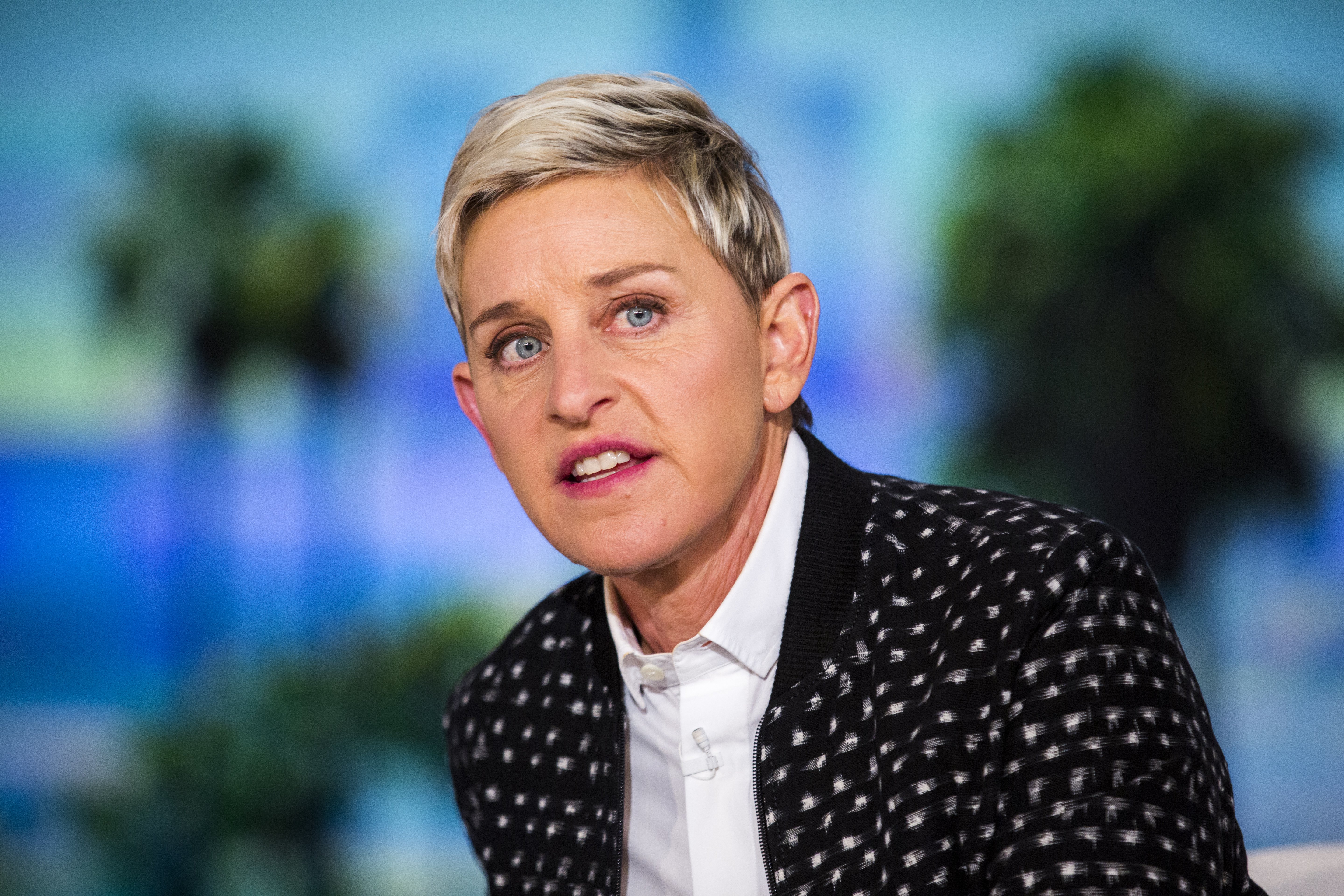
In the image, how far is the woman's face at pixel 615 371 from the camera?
4.61 ft

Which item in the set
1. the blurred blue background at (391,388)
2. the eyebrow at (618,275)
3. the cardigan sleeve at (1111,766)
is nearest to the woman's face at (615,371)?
the eyebrow at (618,275)

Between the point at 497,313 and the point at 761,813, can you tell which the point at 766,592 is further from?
the point at 497,313

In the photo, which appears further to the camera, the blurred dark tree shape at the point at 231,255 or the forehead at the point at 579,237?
the blurred dark tree shape at the point at 231,255

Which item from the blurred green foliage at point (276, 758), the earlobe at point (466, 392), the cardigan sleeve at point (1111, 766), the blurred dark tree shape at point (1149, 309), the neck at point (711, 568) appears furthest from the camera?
the blurred dark tree shape at point (1149, 309)

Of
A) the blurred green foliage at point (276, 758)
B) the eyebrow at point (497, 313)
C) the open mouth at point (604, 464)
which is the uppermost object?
the eyebrow at point (497, 313)

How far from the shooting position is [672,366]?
1416mm

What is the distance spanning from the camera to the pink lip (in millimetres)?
1394

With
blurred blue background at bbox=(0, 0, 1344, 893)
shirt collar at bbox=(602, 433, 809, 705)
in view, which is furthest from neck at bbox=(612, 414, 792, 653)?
blurred blue background at bbox=(0, 0, 1344, 893)

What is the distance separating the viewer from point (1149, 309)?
16.0ft

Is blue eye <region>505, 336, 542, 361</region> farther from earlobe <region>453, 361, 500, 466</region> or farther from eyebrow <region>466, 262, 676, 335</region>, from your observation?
earlobe <region>453, 361, 500, 466</region>

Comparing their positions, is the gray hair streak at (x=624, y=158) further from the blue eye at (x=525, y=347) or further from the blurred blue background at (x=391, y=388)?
the blurred blue background at (x=391, y=388)

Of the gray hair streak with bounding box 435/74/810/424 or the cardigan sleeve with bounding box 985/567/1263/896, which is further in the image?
the gray hair streak with bounding box 435/74/810/424

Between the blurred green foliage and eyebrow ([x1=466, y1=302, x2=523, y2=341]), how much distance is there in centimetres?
326

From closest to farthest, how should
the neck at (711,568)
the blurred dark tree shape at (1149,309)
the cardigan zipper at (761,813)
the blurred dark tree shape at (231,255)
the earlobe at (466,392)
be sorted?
the cardigan zipper at (761,813), the neck at (711,568), the earlobe at (466,392), the blurred dark tree shape at (231,255), the blurred dark tree shape at (1149,309)
